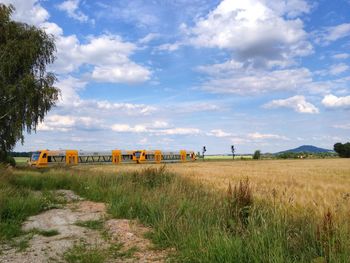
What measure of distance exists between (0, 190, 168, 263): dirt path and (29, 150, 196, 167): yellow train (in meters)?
49.5

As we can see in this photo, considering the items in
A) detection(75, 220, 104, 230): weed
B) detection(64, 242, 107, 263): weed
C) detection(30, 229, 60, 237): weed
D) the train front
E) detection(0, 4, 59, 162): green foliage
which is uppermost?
detection(0, 4, 59, 162): green foliage

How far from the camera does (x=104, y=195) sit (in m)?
13.7

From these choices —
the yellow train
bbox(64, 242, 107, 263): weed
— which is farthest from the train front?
bbox(64, 242, 107, 263): weed

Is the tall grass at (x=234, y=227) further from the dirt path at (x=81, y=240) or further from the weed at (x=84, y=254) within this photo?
the weed at (x=84, y=254)

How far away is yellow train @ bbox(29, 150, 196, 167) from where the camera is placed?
6109 centimetres

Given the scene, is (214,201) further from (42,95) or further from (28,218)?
(42,95)

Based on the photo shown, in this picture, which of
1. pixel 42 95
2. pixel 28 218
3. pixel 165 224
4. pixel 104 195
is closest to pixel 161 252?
pixel 165 224

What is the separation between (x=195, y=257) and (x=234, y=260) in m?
0.73

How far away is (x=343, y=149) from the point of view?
117938mm

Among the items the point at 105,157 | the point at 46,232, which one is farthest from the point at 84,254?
the point at 105,157

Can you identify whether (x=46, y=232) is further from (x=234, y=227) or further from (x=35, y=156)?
(x=35, y=156)

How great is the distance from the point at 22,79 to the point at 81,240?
881 inches

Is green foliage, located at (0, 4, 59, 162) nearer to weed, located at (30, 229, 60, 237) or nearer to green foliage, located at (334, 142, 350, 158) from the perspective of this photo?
weed, located at (30, 229, 60, 237)

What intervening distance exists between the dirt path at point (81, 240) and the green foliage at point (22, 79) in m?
18.3
